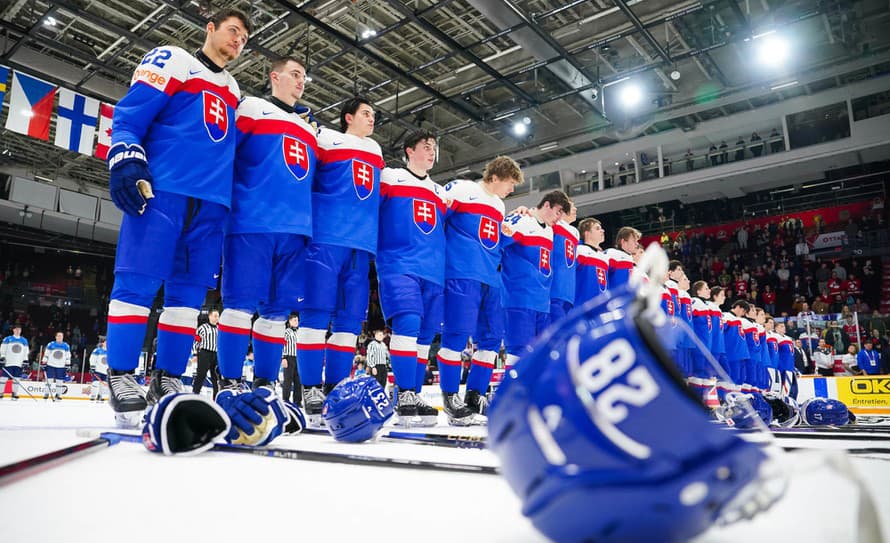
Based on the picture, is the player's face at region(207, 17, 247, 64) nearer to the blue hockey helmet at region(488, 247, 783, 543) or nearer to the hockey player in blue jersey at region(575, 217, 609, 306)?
the blue hockey helmet at region(488, 247, 783, 543)

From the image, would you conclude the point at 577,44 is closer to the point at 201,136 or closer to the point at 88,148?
the point at 88,148

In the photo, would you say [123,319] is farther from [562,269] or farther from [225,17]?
[562,269]

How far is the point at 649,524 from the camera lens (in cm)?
63

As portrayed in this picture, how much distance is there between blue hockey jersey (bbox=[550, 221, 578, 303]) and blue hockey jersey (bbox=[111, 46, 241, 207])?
2.82 meters

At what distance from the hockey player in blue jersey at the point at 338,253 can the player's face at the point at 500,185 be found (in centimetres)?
108

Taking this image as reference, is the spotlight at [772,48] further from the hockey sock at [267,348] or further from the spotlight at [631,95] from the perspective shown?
the hockey sock at [267,348]

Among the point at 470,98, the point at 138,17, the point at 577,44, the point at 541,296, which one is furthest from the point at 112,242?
the point at 541,296

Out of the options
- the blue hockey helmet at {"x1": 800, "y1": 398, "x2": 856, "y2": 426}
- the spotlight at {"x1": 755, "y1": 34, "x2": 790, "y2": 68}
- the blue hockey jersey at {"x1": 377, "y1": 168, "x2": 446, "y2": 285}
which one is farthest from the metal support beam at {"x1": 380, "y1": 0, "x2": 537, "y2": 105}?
the blue hockey helmet at {"x1": 800, "y1": 398, "x2": 856, "y2": 426}

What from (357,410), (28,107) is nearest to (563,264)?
(357,410)

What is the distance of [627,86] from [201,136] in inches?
409

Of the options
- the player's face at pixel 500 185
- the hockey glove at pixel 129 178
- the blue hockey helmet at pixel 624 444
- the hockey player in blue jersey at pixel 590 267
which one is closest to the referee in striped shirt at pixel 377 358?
the hockey player in blue jersey at pixel 590 267

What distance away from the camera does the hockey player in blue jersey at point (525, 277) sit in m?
4.34

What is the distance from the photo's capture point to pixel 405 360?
11.0 ft

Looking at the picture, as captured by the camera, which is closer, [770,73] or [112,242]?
[770,73]
